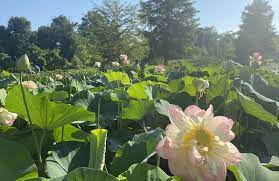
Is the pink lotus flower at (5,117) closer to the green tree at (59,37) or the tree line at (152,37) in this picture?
the tree line at (152,37)

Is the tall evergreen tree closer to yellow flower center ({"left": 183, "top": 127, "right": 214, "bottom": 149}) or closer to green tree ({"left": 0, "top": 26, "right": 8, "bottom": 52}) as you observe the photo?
green tree ({"left": 0, "top": 26, "right": 8, "bottom": 52})

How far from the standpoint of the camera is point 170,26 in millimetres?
39750

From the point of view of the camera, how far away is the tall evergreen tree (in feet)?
126

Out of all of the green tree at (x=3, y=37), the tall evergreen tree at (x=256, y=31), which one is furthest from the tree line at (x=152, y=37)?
the green tree at (x=3, y=37)

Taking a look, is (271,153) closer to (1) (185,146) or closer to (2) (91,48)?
(1) (185,146)

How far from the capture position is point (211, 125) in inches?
29.1

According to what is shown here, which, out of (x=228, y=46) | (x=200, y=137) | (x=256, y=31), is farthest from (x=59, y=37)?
(x=200, y=137)

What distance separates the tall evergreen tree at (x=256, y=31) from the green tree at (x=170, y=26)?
4630 mm

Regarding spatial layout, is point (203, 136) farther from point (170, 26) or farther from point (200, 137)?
point (170, 26)

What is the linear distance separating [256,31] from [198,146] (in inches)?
1613

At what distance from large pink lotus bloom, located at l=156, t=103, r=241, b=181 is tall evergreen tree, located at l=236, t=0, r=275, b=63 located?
3735 centimetres

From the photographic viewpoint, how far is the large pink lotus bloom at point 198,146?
688 mm

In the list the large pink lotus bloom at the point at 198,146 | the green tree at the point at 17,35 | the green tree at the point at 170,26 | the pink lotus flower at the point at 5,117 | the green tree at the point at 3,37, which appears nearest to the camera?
the large pink lotus bloom at the point at 198,146

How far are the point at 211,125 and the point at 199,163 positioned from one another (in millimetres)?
85
